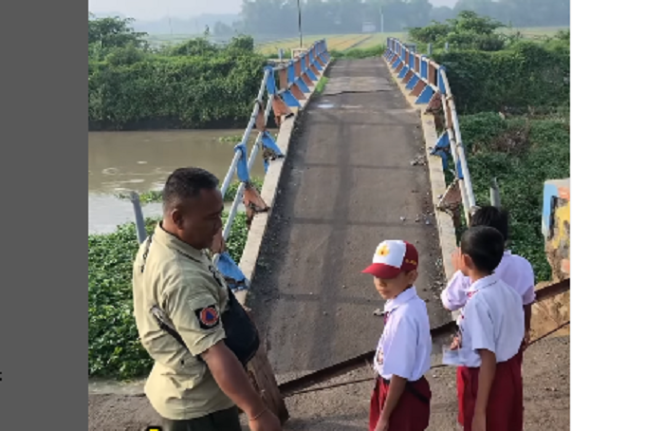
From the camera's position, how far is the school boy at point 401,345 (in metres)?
2.28

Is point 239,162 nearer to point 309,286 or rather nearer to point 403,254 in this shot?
point 309,286

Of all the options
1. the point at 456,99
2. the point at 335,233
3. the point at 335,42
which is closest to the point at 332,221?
the point at 335,233

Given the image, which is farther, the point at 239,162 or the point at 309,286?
the point at 239,162

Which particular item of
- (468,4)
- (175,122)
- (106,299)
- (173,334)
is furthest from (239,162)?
(468,4)

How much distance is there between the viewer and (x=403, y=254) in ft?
7.64

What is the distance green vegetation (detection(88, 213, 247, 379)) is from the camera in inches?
203

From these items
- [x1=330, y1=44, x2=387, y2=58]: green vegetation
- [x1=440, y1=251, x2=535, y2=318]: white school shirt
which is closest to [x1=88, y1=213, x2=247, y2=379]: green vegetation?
[x1=440, y1=251, x2=535, y2=318]: white school shirt

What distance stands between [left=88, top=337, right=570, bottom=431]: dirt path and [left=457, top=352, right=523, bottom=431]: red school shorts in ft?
2.20

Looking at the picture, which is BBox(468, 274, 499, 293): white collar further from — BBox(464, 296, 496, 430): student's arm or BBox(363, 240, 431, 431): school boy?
BBox(363, 240, 431, 431): school boy

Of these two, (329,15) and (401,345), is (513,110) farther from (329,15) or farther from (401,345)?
(329,15)

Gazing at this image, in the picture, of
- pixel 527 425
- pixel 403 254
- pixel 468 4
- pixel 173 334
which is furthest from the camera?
pixel 468 4

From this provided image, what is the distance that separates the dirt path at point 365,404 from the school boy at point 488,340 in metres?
0.72

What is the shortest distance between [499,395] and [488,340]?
321 mm

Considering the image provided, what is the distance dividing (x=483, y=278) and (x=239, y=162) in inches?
134
